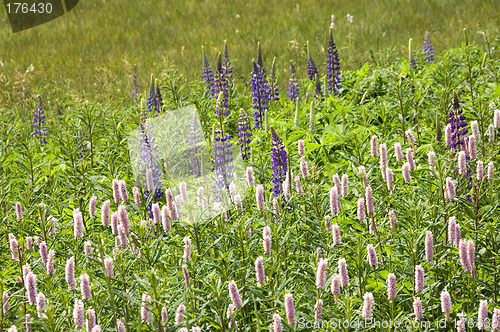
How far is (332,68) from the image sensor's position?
7055 millimetres

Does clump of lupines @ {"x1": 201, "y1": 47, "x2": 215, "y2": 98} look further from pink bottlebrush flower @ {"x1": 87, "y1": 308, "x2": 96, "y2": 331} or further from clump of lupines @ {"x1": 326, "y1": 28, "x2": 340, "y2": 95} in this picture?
pink bottlebrush flower @ {"x1": 87, "y1": 308, "x2": 96, "y2": 331}

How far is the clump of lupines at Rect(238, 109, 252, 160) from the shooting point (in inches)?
206

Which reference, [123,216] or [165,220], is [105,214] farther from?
[165,220]

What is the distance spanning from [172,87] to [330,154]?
2.04 m

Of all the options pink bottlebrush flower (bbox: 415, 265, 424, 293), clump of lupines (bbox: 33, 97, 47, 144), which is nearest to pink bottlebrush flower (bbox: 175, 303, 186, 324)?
pink bottlebrush flower (bbox: 415, 265, 424, 293)

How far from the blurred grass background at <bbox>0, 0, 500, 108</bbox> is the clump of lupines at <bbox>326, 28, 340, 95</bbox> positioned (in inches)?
109

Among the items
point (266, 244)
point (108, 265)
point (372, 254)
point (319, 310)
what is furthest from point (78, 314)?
point (372, 254)

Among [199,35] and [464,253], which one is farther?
[199,35]

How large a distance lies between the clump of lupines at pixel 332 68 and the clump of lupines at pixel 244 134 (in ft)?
5.78

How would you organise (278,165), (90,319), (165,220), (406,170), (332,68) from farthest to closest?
(332,68)
(278,165)
(406,170)
(165,220)
(90,319)

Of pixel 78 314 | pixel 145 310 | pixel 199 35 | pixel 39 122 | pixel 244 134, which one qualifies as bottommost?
pixel 199 35

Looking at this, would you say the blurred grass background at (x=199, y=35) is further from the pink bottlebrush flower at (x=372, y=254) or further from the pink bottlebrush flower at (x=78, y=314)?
the pink bottlebrush flower at (x=372, y=254)

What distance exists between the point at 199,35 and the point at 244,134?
29.0 ft

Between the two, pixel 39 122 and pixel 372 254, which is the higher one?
pixel 372 254
